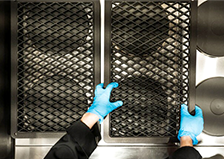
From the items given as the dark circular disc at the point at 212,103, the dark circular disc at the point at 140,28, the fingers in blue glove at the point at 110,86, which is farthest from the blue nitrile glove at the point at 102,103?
the dark circular disc at the point at 212,103

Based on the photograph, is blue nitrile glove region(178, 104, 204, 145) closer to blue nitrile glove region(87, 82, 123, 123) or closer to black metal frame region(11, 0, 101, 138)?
blue nitrile glove region(87, 82, 123, 123)

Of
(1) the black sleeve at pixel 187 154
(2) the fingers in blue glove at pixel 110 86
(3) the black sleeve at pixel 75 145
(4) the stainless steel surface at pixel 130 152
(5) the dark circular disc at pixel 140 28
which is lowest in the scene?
(4) the stainless steel surface at pixel 130 152

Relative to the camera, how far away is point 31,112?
2.49 ft

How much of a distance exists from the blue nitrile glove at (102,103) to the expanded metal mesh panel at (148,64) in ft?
0.12

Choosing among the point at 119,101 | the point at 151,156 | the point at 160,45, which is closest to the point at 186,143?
the point at 151,156

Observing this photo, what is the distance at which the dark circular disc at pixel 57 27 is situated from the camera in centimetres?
74

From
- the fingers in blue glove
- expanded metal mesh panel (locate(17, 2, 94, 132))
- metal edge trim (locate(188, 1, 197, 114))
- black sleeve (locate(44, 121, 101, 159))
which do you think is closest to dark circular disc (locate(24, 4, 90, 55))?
expanded metal mesh panel (locate(17, 2, 94, 132))

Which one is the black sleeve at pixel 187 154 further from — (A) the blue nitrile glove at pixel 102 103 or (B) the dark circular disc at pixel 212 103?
(A) the blue nitrile glove at pixel 102 103

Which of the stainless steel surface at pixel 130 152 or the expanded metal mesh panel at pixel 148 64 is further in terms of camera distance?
the stainless steel surface at pixel 130 152

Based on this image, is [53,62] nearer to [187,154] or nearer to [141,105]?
[141,105]

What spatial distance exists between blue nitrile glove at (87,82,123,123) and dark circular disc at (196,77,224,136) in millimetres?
459

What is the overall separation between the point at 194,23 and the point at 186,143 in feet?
1.90

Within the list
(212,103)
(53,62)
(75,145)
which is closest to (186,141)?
(212,103)

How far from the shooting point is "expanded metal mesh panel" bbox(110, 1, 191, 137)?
2.41 feet
